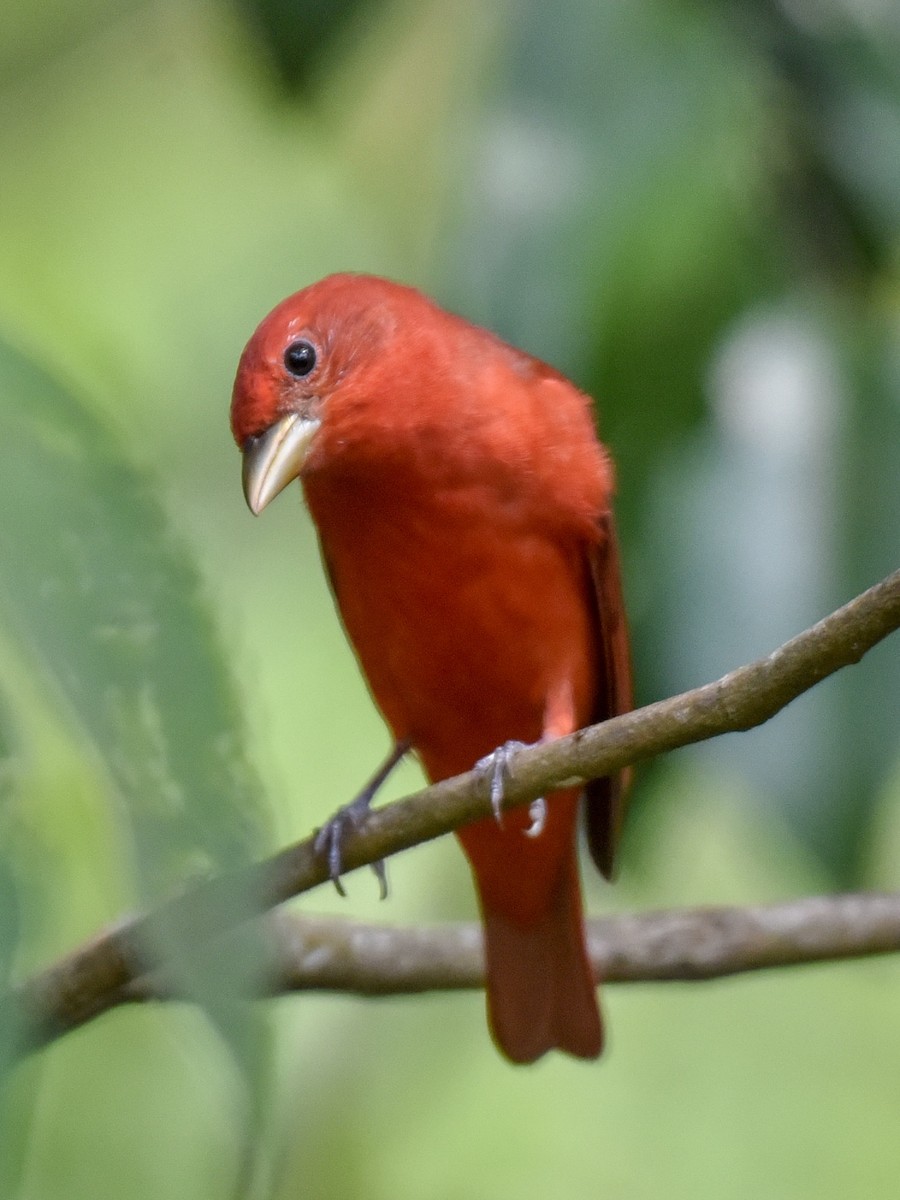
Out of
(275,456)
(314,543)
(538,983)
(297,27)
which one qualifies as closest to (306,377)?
(275,456)

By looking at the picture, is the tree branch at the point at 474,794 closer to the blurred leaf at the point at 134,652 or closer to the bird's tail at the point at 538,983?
the blurred leaf at the point at 134,652

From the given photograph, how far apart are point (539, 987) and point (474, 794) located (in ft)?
4.09

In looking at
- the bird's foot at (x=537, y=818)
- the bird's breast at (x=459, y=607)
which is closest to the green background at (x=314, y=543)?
the bird's foot at (x=537, y=818)

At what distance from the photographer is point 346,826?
2.83 metres

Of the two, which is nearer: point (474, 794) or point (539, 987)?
point (474, 794)

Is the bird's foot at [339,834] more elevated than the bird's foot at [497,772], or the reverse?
the bird's foot at [497,772]

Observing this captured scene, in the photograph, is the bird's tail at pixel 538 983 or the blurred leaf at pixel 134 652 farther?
the bird's tail at pixel 538 983

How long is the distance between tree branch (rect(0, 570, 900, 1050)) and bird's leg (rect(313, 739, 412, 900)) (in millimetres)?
26

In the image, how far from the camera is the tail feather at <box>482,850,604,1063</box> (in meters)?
3.33

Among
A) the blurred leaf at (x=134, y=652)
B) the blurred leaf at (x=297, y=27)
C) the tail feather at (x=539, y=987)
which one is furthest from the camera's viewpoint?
the tail feather at (x=539, y=987)

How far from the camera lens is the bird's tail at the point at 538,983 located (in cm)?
333

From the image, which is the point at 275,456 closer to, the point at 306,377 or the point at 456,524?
the point at 306,377

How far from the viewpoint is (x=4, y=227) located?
12.7 feet

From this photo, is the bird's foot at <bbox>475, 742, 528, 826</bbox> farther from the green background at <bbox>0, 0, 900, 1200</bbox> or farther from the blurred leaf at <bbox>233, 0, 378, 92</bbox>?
the blurred leaf at <bbox>233, 0, 378, 92</bbox>
